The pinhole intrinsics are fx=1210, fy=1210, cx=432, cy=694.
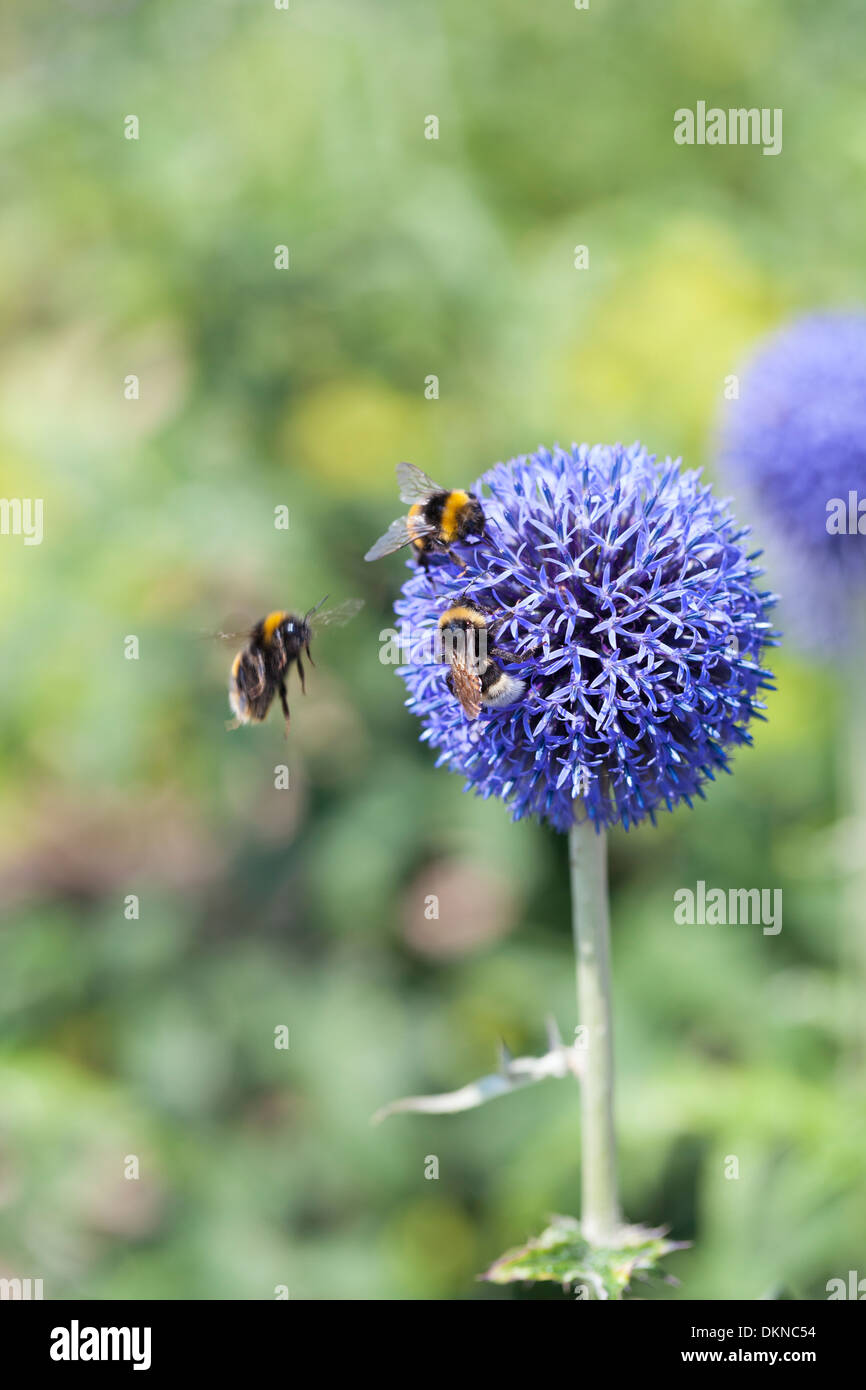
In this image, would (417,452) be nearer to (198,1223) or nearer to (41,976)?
(41,976)

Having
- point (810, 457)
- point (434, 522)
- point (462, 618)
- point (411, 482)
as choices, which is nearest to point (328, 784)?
point (810, 457)

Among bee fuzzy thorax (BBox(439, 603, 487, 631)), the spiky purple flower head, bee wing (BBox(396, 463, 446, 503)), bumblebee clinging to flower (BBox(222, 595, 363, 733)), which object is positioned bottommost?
bee fuzzy thorax (BBox(439, 603, 487, 631))

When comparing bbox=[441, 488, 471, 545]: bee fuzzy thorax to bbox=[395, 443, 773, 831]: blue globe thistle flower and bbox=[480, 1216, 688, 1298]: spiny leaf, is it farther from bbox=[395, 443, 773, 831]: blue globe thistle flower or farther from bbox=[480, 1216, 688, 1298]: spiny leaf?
bbox=[480, 1216, 688, 1298]: spiny leaf

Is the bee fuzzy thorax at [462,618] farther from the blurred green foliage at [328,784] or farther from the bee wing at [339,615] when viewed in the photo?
the blurred green foliage at [328,784]

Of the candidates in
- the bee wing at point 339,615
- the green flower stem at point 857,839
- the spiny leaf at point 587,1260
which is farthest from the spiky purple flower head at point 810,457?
the spiny leaf at point 587,1260

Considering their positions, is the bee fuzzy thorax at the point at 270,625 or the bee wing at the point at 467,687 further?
the bee fuzzy thorax at the point at 270,625

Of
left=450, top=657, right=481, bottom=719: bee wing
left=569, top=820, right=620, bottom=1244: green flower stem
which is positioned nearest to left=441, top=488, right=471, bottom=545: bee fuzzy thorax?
left=450, top=657, right=481, bottom=719: bee wing

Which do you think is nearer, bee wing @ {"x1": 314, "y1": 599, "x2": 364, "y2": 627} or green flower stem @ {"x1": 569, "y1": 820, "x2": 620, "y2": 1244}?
green flower stem @ {"x1": 569, "y1": 820, "x2": 620, "y2": 1244}
